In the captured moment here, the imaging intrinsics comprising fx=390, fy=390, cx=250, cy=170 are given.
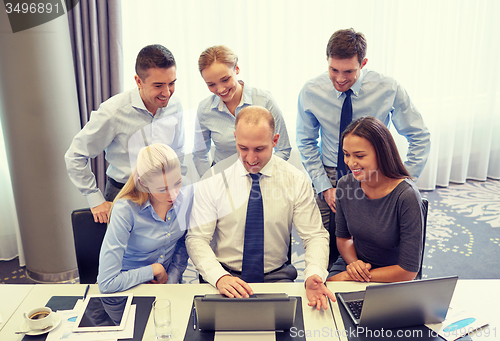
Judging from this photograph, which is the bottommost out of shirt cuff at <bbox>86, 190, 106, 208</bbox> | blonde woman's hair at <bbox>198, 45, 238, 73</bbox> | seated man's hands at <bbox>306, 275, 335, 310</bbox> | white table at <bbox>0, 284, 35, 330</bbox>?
white table at <bbox>0, 284, 35, 330</bbox>

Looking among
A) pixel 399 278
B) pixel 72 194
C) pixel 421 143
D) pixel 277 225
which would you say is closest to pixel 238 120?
pixel 277 225

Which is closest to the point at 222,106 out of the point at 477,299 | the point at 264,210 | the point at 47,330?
the point at 264,210

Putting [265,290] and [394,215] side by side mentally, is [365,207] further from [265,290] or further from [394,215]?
[265,290]

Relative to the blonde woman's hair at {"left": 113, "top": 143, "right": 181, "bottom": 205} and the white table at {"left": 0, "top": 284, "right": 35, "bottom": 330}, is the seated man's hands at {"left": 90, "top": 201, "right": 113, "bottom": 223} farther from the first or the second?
the white table at {"left": 0, "top": 284, "right": 35, "bottom": 330}

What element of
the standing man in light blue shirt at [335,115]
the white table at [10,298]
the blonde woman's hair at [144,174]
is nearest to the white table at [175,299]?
the white table at [10,298]

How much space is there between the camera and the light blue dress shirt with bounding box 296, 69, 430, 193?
2.15 m

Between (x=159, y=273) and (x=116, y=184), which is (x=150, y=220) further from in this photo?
(x=116, y=184)

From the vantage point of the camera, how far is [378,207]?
162 cm

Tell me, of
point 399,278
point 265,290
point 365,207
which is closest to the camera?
point 265,290

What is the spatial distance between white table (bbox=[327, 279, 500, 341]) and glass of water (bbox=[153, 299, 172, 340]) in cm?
53

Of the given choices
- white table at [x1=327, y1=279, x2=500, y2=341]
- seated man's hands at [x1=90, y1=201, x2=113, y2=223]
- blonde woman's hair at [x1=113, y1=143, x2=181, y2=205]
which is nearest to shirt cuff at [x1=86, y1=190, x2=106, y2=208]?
seated man's hands at [x1=90, y1=201, x2=113, y2=223]

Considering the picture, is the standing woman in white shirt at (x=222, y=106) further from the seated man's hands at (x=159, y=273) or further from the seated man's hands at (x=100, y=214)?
the seated man's hands at (x=159, y=273)

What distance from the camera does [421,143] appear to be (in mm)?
2229

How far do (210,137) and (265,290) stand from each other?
1.16m
